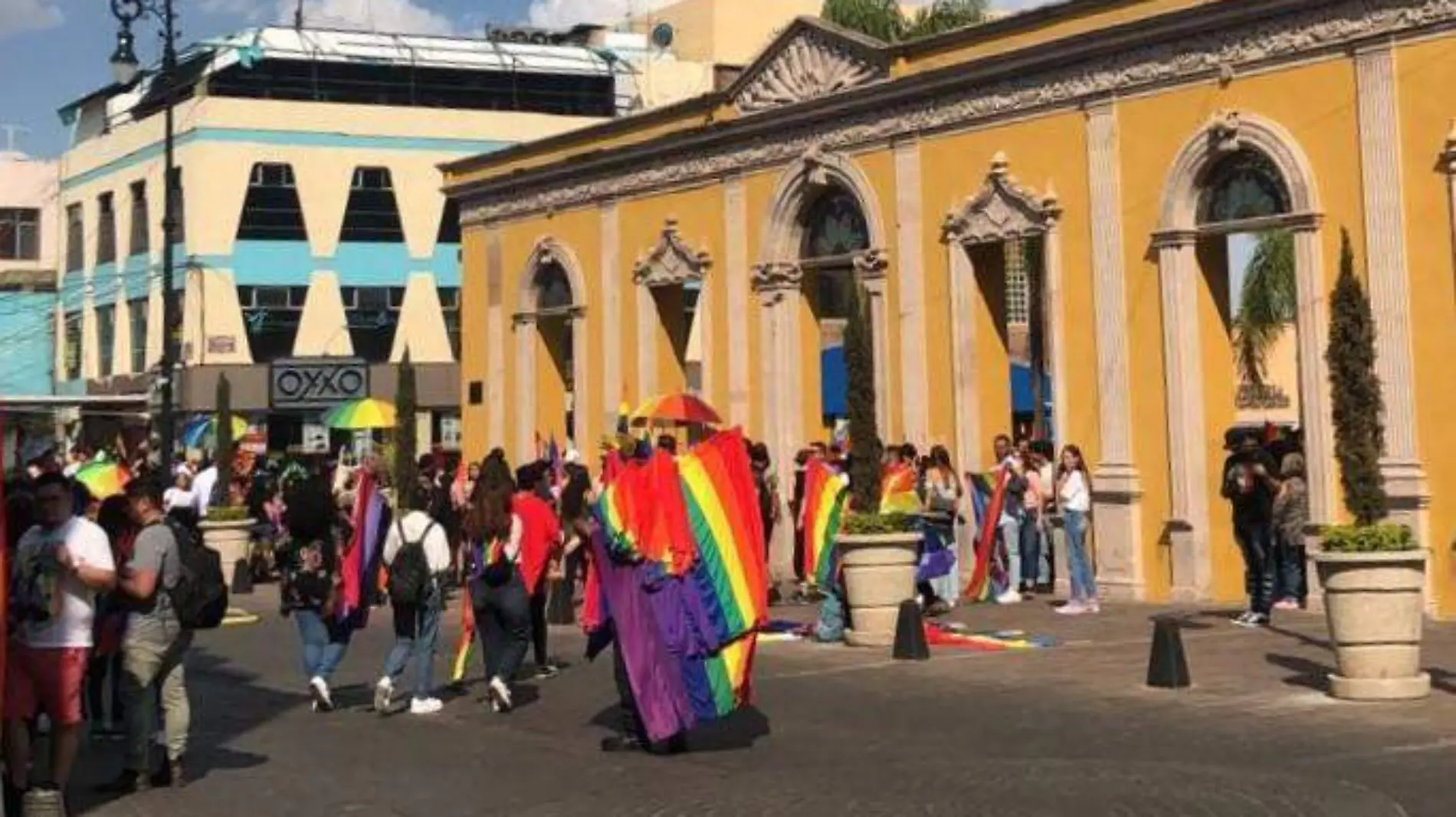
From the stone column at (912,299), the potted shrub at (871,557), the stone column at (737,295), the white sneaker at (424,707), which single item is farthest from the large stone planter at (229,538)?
the white sneaker at (424,707)

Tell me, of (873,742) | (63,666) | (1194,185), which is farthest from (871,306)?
(63,666)

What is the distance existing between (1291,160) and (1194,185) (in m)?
1.32

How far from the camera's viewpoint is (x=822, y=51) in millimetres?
23719

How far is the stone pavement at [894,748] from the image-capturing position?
29.5 feet

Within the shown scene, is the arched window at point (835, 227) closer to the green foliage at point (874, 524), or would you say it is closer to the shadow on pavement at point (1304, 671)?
the green foliage at point (874, 524)

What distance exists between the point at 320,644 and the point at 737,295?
42.3 feet

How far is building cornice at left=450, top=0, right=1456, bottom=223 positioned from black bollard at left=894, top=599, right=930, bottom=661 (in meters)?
7.19

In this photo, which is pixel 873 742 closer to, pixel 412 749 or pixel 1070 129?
pixel 412 749

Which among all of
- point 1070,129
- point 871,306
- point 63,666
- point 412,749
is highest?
point 1070,129

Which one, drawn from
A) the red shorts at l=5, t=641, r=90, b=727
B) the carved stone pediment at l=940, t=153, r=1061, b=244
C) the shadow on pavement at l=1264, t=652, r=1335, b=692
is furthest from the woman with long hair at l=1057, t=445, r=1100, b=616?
the red shorts at l=5, t=641, r=90, b=727

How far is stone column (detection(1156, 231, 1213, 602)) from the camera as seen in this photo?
18875 millimetres

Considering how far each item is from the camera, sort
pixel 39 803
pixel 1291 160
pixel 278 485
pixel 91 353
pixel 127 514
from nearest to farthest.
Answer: pixel 39 803, pixel 127 514, pixel 1291 160, pixel 278 485, pixel 91 353

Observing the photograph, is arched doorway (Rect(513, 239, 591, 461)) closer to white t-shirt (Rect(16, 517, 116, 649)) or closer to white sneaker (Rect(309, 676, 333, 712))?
white sneaker (Rect(309, 676, 333, 712))

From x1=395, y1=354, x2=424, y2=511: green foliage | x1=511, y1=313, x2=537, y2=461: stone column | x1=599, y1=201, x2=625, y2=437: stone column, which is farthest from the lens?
x1=511, y1=313, x2=537, y2=461: stone column
